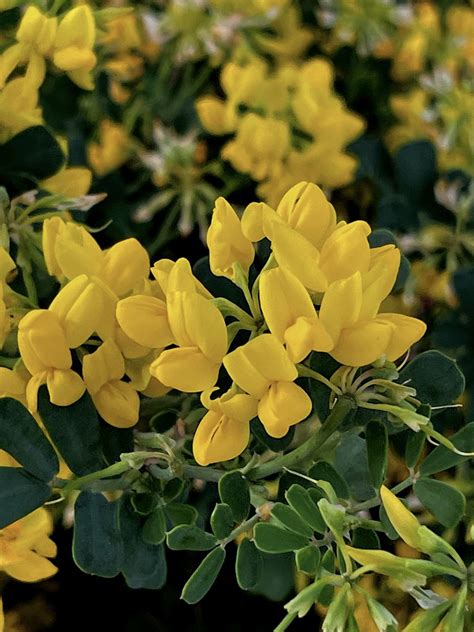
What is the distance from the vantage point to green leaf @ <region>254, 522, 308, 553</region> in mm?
406

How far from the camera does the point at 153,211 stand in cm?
81

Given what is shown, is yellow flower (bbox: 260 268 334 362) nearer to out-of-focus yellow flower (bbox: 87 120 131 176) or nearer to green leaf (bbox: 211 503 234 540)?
green leaf (bbox: 211 503 234 540)

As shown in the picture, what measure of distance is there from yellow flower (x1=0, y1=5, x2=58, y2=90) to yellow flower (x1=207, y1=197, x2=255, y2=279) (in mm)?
190

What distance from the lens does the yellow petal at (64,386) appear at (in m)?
0.43

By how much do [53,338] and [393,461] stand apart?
0.38 metres

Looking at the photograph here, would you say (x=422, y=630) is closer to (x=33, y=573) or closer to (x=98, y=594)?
(x=33, y=573)

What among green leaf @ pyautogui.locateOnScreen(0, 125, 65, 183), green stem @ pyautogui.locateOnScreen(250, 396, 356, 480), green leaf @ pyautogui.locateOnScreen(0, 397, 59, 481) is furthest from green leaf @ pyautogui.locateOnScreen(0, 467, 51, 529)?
green leaf @ pyautogui.locateOnScreen(0, 125, 65, 183)

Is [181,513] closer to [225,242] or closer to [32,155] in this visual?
[225,242]

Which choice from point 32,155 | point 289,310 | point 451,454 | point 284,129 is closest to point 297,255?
point 289,310

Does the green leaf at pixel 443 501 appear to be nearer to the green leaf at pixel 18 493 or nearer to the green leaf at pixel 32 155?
the green leaf at pixel 18 493

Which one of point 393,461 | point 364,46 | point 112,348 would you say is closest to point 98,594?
point 393,461

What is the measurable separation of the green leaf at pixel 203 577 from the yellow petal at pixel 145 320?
10 cm

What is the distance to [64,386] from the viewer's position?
1.41 feet

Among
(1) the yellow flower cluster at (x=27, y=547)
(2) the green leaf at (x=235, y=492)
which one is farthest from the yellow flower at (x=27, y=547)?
(2) the green leaf at (x=235, y=492)
